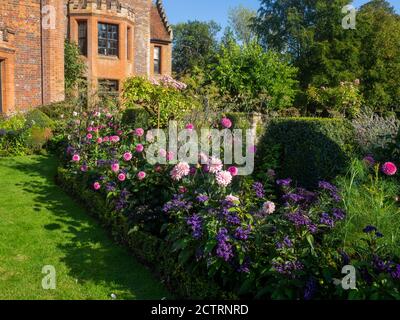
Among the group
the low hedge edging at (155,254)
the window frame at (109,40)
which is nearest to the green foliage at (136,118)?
the low hedge edging at (155,254)

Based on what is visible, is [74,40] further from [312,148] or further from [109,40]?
[312,148]

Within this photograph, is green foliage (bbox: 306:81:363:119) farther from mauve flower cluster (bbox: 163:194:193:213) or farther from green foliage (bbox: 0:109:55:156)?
mauve flower cluster (bbox: 163:194:193:213)

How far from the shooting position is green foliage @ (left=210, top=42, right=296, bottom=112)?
1659cm

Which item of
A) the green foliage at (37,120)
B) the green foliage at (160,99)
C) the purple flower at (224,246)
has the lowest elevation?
the purple flower at (224,246)

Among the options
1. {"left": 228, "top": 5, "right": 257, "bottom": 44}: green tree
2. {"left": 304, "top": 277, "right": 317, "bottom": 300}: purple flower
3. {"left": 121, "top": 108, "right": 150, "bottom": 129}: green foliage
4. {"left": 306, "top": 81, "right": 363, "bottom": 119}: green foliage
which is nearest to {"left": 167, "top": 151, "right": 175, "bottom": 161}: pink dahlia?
{"left": 304, "top": 277, "right": 317, "bottom": 300}: purple flower

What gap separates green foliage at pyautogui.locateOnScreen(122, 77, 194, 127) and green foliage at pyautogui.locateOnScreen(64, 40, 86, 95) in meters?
9.49

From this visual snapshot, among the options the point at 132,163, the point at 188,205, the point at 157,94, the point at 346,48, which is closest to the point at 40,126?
the point at 157,94

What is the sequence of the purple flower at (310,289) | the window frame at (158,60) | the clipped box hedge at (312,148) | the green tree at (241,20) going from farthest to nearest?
the green tree at (241,20) → the window frame at (158,60) → the clipped box hedge at (312,148) → the purple flower at (310,289)

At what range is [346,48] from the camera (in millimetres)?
26750

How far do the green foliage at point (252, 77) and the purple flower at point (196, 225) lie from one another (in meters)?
12.3

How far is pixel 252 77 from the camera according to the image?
16.9m

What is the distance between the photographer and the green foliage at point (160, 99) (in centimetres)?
1091

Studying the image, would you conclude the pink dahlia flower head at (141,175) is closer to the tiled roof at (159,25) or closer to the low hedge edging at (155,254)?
the low hedge edging at (155,254)

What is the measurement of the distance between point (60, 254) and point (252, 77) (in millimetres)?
13108
